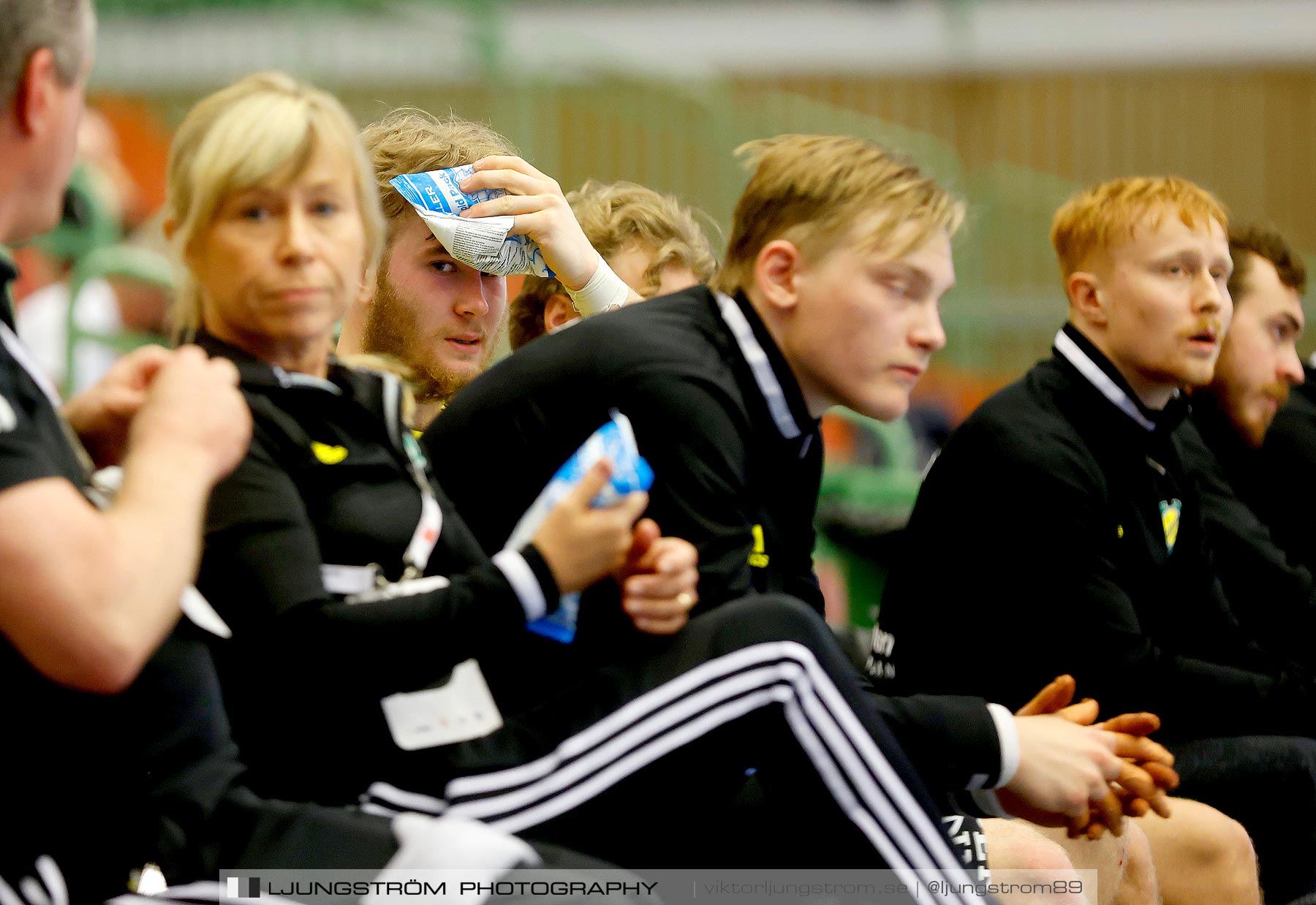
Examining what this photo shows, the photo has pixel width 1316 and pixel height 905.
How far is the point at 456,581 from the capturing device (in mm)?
1575

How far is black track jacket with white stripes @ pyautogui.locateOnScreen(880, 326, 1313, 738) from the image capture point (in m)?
2.46

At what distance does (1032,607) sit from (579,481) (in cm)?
111

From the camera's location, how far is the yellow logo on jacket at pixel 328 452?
1612mm

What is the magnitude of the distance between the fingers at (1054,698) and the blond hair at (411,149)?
1.23 m

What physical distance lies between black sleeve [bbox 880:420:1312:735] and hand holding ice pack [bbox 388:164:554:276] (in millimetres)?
829

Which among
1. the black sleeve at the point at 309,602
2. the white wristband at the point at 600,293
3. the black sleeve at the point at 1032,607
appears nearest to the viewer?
the black sleeve at the point at 309,602

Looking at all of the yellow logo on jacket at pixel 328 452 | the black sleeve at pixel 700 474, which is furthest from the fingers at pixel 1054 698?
the yellow logo on jacket at pixel 328 452

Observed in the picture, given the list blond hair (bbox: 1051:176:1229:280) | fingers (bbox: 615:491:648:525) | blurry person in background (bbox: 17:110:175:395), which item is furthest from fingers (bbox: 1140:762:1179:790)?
blurry person in background (bbox: 17:110:175:395)

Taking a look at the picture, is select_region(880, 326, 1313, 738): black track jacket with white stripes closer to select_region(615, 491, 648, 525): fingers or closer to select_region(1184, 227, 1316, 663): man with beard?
select_region(1184, 227, 1316, 663): man with beard

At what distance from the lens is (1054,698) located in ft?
6.67

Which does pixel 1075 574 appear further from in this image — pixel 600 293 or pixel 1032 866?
pixel 600 293

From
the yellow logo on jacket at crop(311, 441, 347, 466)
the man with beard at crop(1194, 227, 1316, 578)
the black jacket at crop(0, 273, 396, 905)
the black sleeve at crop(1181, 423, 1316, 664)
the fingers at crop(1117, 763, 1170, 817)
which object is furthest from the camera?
the man with beard at crop(1194, 227, 1316, 578)

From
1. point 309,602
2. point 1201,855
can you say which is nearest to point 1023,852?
point 1201,855

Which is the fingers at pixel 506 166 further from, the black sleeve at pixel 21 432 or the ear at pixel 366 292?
the black sleeve at pixel 21 432
